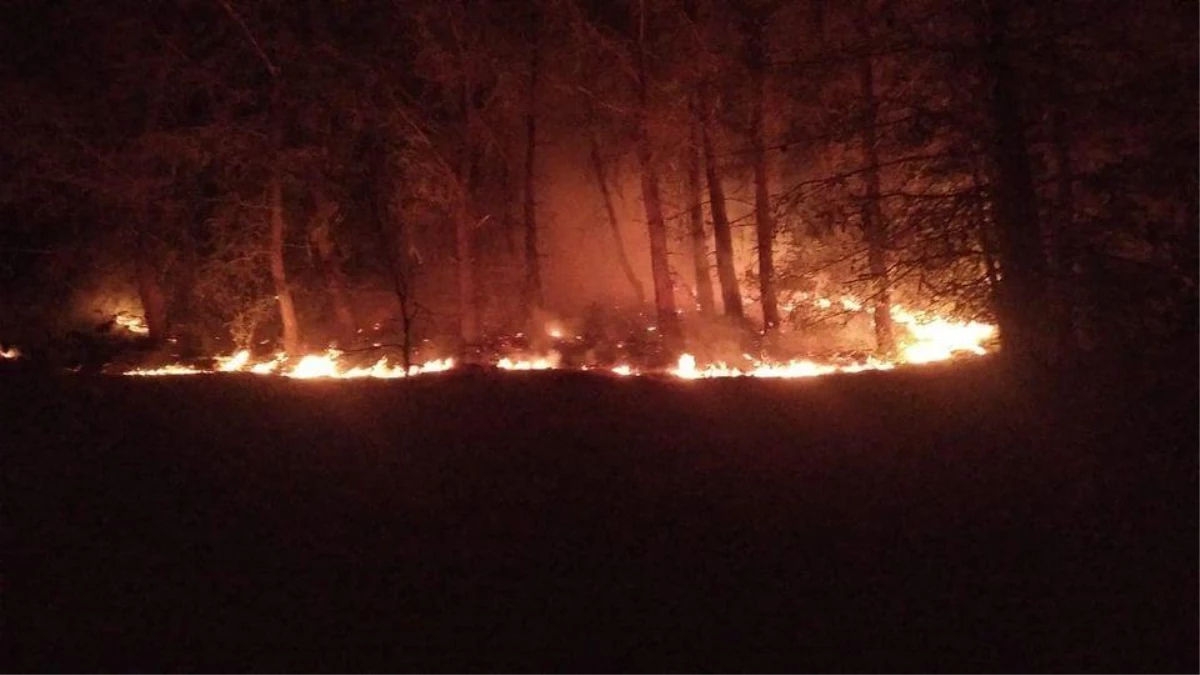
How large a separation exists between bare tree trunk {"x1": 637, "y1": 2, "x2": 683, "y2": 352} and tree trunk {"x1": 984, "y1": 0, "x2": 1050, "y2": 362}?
6499mm

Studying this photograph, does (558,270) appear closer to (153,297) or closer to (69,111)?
(153,297)

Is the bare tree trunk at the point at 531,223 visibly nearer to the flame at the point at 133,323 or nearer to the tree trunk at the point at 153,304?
the tree trunk at the point at 153,304

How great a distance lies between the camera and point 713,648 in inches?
195

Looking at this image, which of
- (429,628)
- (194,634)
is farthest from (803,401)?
(194,634)

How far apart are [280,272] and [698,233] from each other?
7440 millimetres

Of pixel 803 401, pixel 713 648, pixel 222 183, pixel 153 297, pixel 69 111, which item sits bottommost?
pixel 713 648

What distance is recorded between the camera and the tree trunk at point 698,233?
1761cm

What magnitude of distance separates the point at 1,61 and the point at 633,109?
34.7 ft

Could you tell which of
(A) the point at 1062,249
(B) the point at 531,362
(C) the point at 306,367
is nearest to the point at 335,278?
(C) the point at 306,367

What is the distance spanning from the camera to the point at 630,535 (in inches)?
252

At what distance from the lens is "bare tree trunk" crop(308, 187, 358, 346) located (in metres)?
17.9

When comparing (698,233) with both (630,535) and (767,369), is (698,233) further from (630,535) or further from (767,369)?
(630,535)

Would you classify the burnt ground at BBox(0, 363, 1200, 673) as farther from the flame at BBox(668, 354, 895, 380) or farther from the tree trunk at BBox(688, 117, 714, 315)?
the tree trunk at BBox(688, 117, 714, 315)

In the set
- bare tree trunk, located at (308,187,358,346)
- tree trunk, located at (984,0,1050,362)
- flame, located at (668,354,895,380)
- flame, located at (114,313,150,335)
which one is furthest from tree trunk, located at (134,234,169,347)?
tree trunk, located at (984,0,1050,362)
